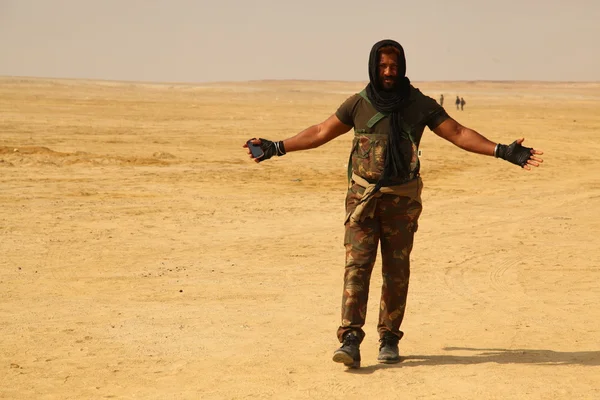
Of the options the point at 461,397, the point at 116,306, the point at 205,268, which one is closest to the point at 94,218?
the point at 205,268

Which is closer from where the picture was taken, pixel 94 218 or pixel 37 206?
pixel 94 218

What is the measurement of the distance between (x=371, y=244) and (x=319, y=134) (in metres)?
0.80

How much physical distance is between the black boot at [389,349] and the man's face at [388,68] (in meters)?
1.63

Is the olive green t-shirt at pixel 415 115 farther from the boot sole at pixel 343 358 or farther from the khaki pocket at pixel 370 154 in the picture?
the boot sole at pixel 343 358

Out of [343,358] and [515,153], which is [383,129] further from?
[343,358]

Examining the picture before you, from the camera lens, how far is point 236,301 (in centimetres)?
835

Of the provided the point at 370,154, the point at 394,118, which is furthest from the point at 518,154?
the point at 370,154

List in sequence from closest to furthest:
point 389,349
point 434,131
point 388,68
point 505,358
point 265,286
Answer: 1. point 388,68
2. point 434,131
3. point 389,349
4. point 505,358
5. point 265,286

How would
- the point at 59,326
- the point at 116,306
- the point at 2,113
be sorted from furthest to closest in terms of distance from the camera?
the point at 2,113, the point at 116,306, the point at 59,326

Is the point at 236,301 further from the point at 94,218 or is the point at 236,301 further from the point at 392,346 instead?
the point at 94,218

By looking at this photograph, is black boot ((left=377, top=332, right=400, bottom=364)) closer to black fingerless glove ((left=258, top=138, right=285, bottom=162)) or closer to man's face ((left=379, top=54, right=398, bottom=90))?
black fingerless glove ((left=258, top=138, right=285, bottom=162))

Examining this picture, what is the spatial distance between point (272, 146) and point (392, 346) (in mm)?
1512

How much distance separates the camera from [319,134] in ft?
21.1

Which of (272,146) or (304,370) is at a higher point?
(272,146)
